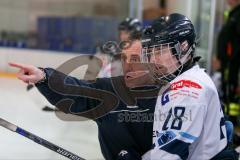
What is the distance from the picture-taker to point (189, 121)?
1.30 m

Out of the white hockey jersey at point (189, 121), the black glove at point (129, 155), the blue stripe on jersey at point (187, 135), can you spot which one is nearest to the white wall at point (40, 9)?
the black glove at point (129, 155)

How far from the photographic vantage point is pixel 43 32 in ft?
23.1

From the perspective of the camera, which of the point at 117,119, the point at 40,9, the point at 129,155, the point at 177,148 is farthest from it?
the point at 40,9

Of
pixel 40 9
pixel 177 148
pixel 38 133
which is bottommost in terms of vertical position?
pixel 38 133

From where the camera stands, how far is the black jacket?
165 centimetres

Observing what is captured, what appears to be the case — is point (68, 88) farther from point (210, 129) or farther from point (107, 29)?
point (107, 29)

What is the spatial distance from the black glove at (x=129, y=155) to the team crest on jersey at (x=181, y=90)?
0.33 meters

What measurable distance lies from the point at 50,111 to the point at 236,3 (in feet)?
6.48

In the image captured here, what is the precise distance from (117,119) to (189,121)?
0.48 m

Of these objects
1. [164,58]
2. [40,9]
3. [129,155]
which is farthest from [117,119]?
[40,9]

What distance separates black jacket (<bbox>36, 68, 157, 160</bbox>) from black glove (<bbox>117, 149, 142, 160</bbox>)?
2cm

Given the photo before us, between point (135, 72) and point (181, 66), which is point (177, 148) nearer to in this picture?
point (181, 66)

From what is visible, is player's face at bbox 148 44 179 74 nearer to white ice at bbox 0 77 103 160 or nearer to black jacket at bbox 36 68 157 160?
black jacket at bbox 36 68 157 160

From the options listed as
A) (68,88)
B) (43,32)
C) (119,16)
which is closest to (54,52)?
(43,32)
